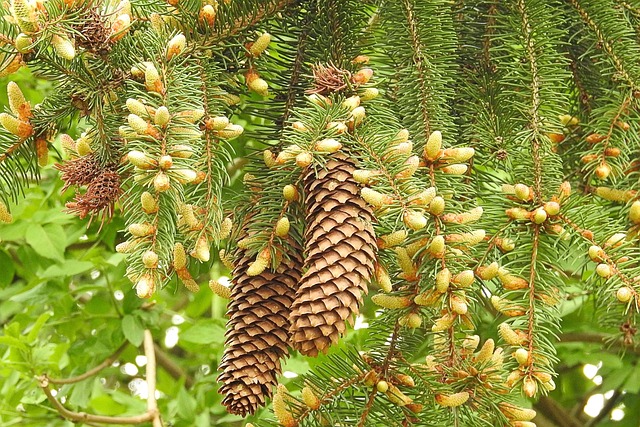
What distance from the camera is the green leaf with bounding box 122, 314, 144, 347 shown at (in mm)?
1678

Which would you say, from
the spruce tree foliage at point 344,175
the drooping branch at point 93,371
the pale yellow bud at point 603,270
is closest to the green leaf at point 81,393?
the drooping branch at point 93,371

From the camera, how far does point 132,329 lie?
5.59 feet

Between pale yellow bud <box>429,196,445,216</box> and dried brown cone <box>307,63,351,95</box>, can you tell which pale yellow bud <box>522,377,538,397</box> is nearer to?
pale yellow bud <box>429,196,445,216</box>

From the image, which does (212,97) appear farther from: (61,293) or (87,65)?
(61,293)

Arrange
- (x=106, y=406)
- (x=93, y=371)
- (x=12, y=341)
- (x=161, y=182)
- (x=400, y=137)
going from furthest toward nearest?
(x=106, y=406) → (x=93, y=371) → (x=12, y=341) → (x=400, y=137) → (x=161, y=182)

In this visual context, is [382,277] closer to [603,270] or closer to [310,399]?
[310,399]

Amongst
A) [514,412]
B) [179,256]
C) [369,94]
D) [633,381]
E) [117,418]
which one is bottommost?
[633,381]

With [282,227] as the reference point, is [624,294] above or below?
below

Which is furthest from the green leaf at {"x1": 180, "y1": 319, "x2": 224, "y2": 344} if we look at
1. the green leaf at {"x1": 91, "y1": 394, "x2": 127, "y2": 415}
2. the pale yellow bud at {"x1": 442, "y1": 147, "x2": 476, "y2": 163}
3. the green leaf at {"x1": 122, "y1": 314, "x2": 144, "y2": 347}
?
the pale yellow bud at {"x1": 442, "y1": 147, "x2": 476, "y2": 163}

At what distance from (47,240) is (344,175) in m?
1.00

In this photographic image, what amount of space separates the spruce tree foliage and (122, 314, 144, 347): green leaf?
0.72m

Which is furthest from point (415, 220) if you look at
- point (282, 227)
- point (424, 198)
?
point (282, 227)

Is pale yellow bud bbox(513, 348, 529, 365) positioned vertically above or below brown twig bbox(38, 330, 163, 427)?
above

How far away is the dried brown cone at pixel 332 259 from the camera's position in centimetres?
80
